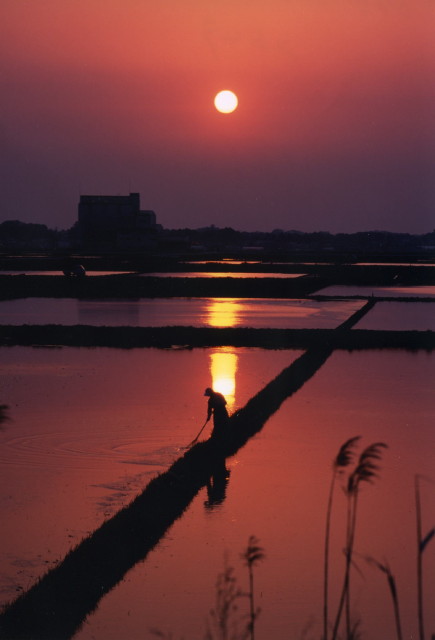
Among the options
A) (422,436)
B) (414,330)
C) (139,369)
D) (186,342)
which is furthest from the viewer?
(414,330)

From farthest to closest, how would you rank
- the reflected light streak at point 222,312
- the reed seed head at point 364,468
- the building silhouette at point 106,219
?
1. the building silhouette at point 106,219
2. the reflected light streak at point 222,312
3. the reed seed head at point 364,468

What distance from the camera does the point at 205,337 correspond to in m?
23.0

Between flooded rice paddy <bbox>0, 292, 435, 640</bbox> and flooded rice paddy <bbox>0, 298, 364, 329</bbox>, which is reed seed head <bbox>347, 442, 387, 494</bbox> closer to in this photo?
flooded rice paddy <bbox>0, 292, 435, 640</bbox>

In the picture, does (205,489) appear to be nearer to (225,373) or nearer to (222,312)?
(225,373)

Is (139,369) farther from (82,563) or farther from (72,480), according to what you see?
(82,563)

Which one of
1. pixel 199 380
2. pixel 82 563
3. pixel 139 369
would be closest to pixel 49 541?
pixel 82 563

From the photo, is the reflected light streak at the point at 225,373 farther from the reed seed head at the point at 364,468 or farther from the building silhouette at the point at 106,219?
the building silhouette at the point at 106,219

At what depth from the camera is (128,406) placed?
44.0 feet

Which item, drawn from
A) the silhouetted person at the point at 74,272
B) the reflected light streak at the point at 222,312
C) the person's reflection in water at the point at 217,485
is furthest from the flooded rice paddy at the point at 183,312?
the person's reflection in water at the point at 217,485

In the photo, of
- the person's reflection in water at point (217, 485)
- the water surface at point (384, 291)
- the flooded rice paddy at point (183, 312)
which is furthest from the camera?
the water surface at point (384, 291)

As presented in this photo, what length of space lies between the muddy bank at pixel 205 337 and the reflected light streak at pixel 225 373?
158 centimetres

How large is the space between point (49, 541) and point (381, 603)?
2.23 meters

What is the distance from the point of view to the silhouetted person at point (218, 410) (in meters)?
10.2

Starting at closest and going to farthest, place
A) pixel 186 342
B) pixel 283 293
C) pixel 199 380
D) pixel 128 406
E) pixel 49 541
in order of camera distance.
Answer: pixel 49 541 < pixel 128 406 < pixel 199 380 < pixel 186 342 < pixel 283 293
